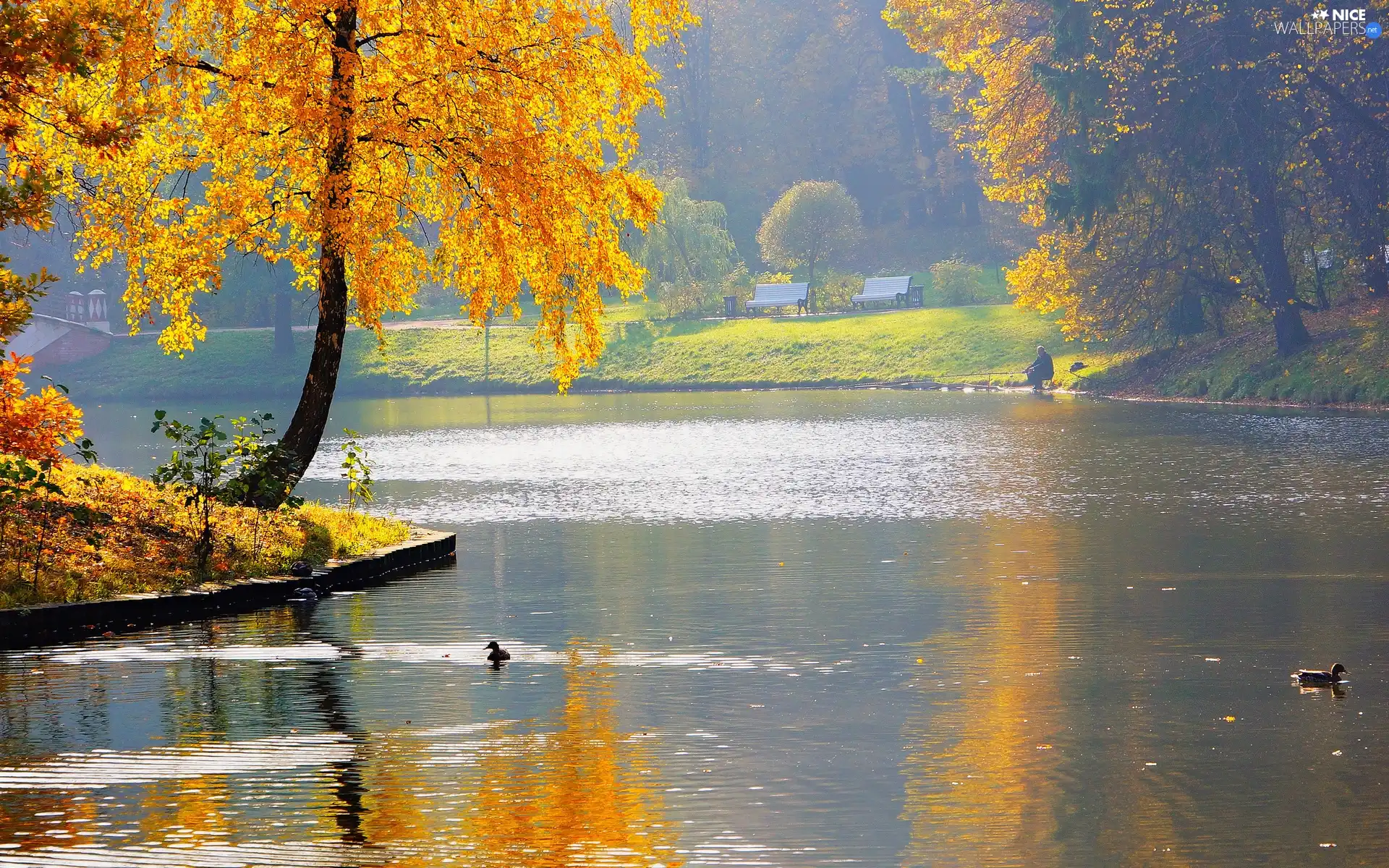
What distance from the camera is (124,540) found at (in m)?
15.8

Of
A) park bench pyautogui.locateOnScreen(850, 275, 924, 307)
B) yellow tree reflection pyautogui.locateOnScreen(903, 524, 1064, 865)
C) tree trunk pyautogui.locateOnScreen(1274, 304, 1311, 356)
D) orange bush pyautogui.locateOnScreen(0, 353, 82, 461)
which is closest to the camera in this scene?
yellow tree reflection pyautogui.locateOnScreen(903, 524, 1064, 865)

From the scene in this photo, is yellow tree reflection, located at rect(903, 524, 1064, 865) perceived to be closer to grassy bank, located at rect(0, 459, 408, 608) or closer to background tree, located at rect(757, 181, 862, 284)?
grassy bank, located at rect(0, 459, 408, 608)

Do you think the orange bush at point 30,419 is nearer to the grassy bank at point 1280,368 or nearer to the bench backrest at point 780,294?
the grassy bank at point 1280,368

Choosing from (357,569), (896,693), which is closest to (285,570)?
(357,569)

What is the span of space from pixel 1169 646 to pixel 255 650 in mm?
6982

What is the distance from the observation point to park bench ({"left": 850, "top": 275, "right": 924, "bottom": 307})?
236 feet

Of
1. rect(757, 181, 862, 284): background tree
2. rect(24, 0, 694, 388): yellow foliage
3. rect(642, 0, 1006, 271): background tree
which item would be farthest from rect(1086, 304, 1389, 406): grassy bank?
rect(642, 0, 1006, 271): background tree

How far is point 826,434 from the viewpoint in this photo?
38594 millimetres

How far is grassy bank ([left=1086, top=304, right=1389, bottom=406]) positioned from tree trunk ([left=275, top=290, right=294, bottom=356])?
121 feet

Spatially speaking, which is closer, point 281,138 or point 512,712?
point 512,712

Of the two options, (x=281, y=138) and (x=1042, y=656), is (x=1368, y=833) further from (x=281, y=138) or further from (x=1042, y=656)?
(x=281, y=138)

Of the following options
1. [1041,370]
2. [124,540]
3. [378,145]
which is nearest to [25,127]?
[378,145]

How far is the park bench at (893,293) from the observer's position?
7206 cm

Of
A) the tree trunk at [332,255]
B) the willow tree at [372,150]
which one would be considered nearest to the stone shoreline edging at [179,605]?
the tree trunk at [332,255]
